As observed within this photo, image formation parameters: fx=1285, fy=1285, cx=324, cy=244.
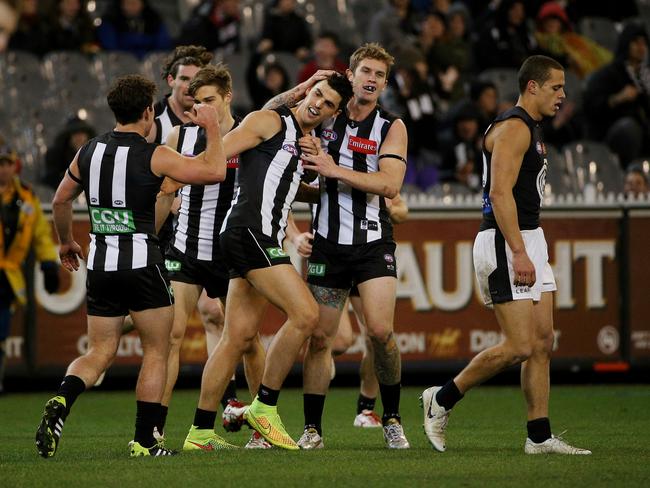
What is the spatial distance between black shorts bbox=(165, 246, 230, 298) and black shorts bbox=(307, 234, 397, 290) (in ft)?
2.22

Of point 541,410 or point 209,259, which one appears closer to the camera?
point 541,410

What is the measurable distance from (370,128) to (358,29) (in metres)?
10.7

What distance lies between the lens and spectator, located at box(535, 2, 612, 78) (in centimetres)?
1781

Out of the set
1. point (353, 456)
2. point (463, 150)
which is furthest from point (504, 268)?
point (463, 150)

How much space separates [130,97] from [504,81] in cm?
1060

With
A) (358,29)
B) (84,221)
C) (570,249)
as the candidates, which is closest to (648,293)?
(570,249)

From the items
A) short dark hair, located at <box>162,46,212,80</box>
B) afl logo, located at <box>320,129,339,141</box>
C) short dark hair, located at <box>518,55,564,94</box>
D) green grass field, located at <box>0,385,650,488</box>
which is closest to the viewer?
green grass field, located at <box>0,385,650,488</box>

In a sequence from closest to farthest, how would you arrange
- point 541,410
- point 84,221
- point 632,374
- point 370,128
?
point 541,410 → point 370,128 → point 84,221 → point 632,374

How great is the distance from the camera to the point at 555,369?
1285 centimetres

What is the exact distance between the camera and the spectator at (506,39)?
1748cm

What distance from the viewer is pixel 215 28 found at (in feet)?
54.5

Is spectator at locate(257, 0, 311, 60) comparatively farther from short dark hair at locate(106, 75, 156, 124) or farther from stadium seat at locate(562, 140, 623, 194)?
short dark hair at locate(106, 75, 156, 124)

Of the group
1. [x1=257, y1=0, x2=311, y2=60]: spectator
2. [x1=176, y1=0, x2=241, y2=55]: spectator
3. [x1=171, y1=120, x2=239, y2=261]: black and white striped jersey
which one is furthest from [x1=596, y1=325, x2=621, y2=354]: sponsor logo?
[x1=176, y1=0, x2=241, y2=55]: spectator

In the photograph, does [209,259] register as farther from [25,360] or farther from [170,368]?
[25,360]
